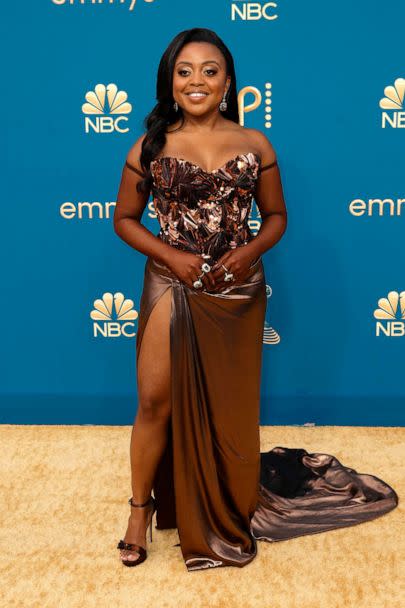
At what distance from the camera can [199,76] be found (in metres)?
2.22

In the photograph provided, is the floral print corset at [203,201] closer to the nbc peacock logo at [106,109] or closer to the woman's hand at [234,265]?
the woman's hand at [234,265]

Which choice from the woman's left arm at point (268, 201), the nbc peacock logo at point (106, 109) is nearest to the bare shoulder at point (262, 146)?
the woman's left arm at point (268, 201)

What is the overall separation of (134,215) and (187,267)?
1.04 feet

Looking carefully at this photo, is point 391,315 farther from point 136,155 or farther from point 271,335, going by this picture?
point 136,155

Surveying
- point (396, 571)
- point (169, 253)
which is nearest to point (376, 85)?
point (169, 253)

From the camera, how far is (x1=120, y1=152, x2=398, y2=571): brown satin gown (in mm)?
2293

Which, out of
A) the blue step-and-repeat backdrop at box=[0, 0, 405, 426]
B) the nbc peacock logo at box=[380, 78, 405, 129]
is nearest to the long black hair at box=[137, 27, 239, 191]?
the blue step-and-repeat backdrop at box=[0, 0, 405, 426]

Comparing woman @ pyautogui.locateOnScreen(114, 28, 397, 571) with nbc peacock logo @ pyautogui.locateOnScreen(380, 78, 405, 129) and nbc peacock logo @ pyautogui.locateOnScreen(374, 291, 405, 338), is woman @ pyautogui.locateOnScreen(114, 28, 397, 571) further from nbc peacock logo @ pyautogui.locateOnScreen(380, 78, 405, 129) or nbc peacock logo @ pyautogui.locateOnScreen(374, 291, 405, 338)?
nbc peacock logo @ pyautogui.locateOnScreen(374, 291, 405, 338)

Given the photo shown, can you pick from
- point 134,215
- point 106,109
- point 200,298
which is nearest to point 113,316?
point 106,109

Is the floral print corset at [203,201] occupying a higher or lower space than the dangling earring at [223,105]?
lower

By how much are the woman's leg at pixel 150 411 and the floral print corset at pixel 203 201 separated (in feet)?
0.64

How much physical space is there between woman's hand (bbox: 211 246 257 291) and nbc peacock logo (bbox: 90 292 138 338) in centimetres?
132

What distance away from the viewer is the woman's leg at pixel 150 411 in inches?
92.6

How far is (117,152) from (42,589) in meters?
1.95
